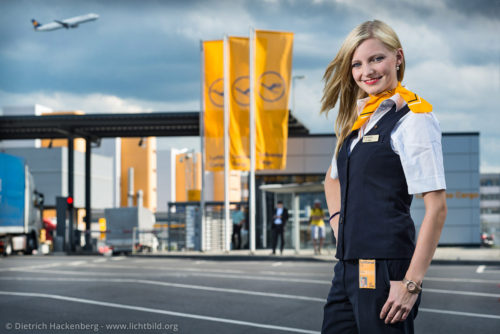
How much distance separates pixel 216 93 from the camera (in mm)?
24812

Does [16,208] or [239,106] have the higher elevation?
[239,106]

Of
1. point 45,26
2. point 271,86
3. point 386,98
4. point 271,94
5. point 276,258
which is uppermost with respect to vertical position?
point 45,26

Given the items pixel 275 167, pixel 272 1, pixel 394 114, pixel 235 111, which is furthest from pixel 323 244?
pixel 394 114

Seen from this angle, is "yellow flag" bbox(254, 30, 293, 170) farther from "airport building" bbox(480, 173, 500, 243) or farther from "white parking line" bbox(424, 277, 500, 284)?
"airport building" bbox(480, 173, 500, 243)

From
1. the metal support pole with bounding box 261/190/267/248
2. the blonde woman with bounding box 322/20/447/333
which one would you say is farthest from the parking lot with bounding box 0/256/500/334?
the metal support pole with bounding box 261/190/267/248

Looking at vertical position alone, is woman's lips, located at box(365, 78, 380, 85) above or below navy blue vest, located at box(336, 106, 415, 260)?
above

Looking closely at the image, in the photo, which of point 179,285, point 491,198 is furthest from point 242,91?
point 491,198

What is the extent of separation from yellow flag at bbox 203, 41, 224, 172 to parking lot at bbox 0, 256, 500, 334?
8.83 meters

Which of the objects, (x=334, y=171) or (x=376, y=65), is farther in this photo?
(x=334, y=171)

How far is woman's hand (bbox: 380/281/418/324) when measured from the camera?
2660 millimetres

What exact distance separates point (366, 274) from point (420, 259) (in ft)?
0.67

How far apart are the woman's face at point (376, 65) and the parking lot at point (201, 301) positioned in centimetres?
479

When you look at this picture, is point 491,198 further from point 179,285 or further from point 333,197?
point 333,197

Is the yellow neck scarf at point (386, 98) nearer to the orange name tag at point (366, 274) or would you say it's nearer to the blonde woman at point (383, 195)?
the blonde woman at point (383, 195)
